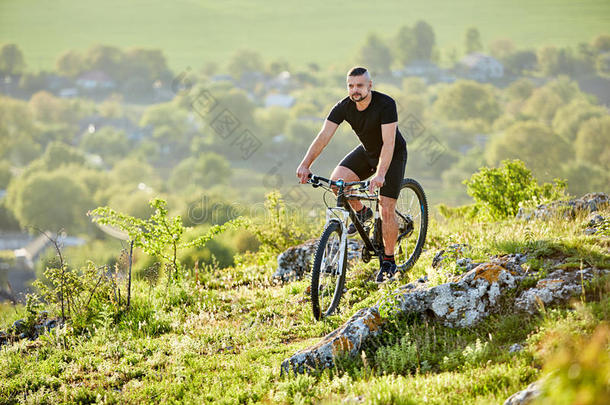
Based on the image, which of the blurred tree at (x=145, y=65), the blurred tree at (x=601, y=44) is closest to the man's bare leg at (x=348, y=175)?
the blurred tree at (x=601, y=44)

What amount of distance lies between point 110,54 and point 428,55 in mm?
121988

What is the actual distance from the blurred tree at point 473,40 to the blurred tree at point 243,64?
76.7 meters

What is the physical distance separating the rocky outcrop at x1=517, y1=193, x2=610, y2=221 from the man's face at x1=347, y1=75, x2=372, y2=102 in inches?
163

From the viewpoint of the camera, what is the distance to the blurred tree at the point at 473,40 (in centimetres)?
18050

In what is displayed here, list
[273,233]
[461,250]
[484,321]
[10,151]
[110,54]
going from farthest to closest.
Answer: [110,54] < [10,151] < [273,233] < [461,250] < [484,321]

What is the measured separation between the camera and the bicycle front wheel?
225 inches

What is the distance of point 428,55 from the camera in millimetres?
190000

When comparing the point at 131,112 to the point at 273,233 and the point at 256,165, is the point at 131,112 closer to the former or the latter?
the point at 256,165

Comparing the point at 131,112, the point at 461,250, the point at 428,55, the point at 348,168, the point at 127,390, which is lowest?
the point at 127,390

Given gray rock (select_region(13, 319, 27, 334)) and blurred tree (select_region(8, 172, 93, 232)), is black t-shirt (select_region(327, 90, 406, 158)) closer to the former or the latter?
gray rock (select_region(13, 319, 27, 334))

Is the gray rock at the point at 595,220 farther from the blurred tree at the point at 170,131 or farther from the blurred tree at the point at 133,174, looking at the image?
the blurred tree at the point at 170,131

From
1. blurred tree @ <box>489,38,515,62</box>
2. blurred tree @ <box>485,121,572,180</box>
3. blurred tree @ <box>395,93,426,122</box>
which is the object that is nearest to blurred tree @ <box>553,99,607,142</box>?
blurred tree @ <box>485,121,572,180</box>

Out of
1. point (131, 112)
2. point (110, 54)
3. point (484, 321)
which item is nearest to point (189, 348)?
point (484, 321)

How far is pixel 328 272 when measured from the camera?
6012 millimetres
